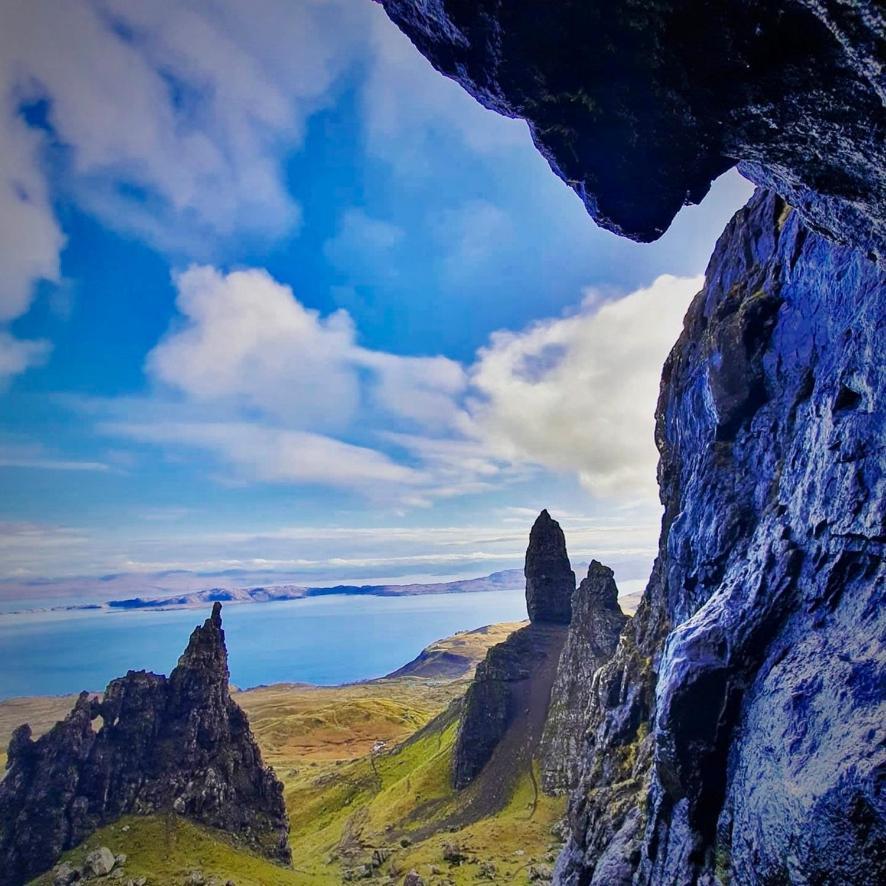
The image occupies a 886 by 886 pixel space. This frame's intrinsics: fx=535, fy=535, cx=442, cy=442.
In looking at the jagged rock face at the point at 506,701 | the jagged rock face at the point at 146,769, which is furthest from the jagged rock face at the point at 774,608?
the jagged rock face at the point at 506,701

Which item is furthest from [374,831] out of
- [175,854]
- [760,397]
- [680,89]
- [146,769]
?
[680,89]

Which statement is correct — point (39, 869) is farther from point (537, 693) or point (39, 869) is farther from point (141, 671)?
point (537, 693)

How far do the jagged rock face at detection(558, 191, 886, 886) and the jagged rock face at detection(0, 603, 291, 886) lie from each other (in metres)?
46.4

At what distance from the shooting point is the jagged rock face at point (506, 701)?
84.5 meters

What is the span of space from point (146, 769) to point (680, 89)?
7584cm

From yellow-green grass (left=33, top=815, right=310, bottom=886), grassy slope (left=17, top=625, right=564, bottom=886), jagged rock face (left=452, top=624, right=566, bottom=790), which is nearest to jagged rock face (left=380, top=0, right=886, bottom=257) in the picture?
grassy slope (left=17, top=625, right=564, bottom=886)

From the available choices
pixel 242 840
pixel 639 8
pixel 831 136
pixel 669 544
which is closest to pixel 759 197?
pixel 669 544

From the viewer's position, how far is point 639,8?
32.7 feet

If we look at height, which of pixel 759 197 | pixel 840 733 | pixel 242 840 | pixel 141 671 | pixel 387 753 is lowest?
pixel 387 753

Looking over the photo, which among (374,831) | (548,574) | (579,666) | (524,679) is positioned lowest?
(374,831)

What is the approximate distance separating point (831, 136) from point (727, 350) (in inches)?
762

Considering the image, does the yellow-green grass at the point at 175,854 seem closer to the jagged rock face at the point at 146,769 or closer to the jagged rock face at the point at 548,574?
the jagged rock face at the point at 146,769

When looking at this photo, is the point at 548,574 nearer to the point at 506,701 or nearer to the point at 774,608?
the point at 506,701

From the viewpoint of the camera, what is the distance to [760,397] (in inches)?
1047
